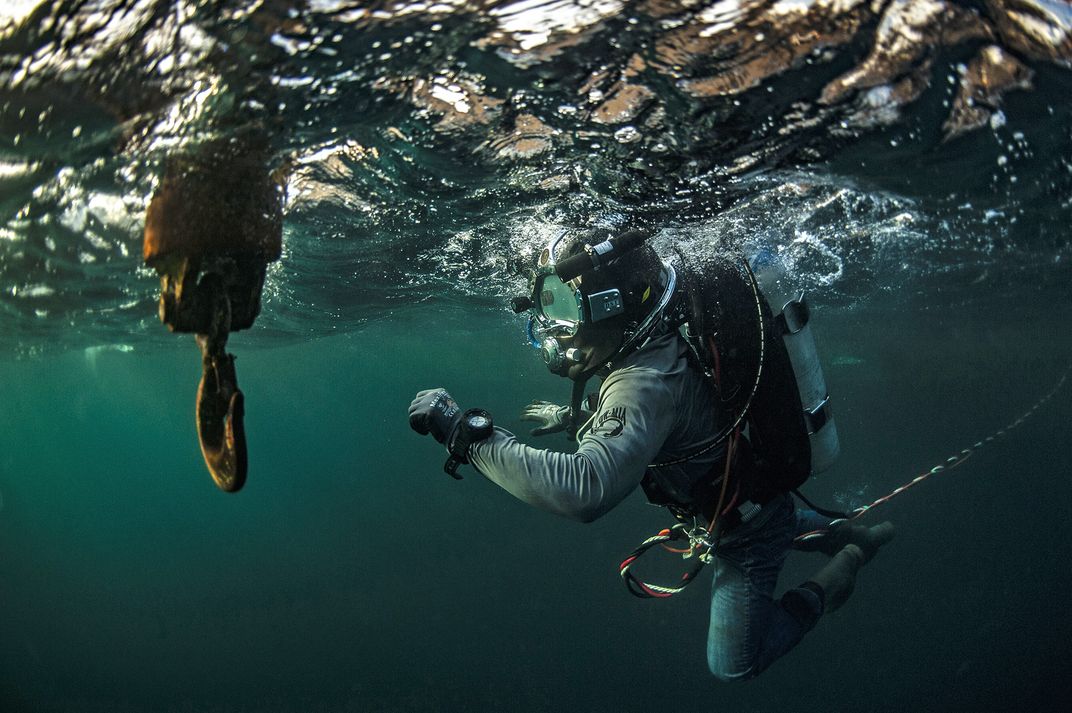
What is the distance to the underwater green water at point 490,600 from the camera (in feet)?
71.6

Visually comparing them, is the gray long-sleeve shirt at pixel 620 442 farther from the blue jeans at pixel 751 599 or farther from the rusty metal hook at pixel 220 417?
the rusty metal hook at pixel 220 417

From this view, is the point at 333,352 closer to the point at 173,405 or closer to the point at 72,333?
the point at 72,333

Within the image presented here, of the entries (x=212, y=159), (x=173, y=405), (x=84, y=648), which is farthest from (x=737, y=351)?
(x=173, y=405)

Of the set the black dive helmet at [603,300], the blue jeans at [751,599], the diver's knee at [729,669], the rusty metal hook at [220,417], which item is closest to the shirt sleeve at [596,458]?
the black dive helmet at [603,300]

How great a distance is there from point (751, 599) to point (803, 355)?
103 inches

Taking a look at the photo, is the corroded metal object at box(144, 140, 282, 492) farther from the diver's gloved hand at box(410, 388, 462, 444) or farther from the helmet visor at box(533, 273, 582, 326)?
the helmet visor at box(533, 273, 582, 326)

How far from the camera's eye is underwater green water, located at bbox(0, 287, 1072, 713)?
2183 cm

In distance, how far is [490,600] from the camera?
95.4ft

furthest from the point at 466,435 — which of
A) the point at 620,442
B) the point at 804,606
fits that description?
the point at 804,606

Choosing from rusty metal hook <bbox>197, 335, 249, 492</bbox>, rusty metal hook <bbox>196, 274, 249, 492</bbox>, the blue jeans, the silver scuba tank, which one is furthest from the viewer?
the blue jeans

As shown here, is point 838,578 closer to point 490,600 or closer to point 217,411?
point 217,411

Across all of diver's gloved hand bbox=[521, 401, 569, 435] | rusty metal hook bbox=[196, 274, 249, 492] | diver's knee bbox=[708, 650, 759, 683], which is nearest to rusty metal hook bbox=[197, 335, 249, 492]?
rusty metal hook bbox=[196, 274, 249, 492]

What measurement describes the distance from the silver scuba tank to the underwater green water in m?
8.26

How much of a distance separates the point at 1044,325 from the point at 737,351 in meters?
36.8
